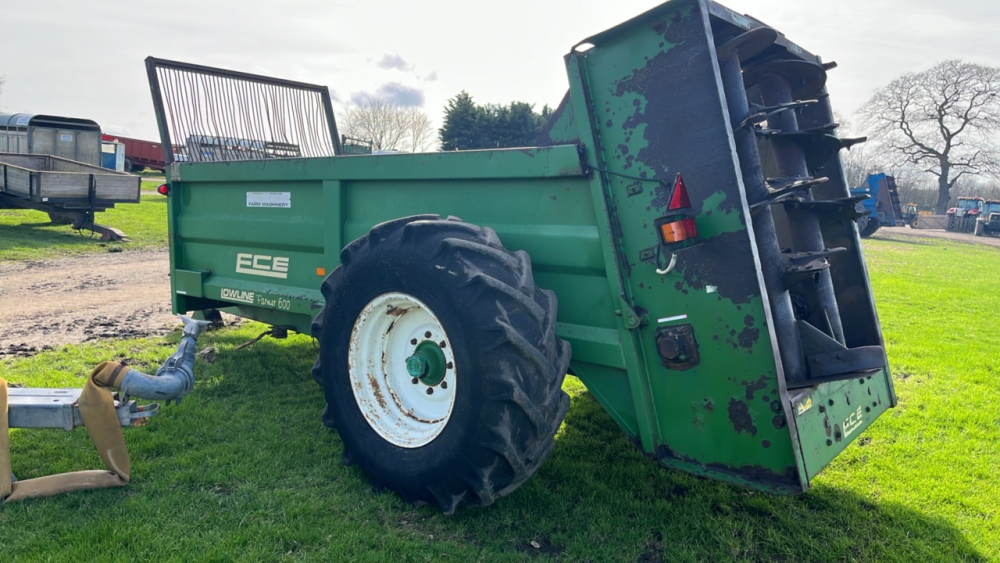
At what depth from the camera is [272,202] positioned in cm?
433

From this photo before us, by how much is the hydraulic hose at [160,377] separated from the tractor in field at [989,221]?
42.7 m

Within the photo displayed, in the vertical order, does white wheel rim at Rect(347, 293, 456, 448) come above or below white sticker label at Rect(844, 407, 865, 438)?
above

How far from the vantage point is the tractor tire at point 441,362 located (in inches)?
100.0

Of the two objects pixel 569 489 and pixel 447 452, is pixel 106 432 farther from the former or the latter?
pixel 569 489

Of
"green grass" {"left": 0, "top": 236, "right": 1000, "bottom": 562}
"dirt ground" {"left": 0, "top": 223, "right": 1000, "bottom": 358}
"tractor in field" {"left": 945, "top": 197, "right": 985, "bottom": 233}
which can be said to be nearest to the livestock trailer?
"dirt ground" {"left": 0, "top": 223, "right": 1000, "bottom": 358}

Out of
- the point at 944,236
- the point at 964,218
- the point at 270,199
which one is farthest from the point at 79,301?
the point at 964,218

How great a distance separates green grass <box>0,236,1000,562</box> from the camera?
2658 millimetres

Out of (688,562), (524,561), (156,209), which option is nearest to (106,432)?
(524,561)

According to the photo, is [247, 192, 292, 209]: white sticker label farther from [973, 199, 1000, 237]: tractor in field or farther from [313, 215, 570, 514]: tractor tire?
[973, 199, 1000, 237]: tractor in field

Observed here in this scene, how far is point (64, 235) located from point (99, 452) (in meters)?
12.4

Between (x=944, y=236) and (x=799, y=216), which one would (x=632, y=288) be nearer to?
(x=799, y=216)

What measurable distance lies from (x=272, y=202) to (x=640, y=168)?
2.67m

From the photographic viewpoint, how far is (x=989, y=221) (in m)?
35.5

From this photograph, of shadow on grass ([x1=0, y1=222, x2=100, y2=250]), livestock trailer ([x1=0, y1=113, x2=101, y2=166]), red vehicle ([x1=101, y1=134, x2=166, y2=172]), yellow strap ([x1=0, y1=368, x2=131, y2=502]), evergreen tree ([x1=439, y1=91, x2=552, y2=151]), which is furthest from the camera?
red vehicle ([x1=101, y1=134, x2=166, y2=172])
